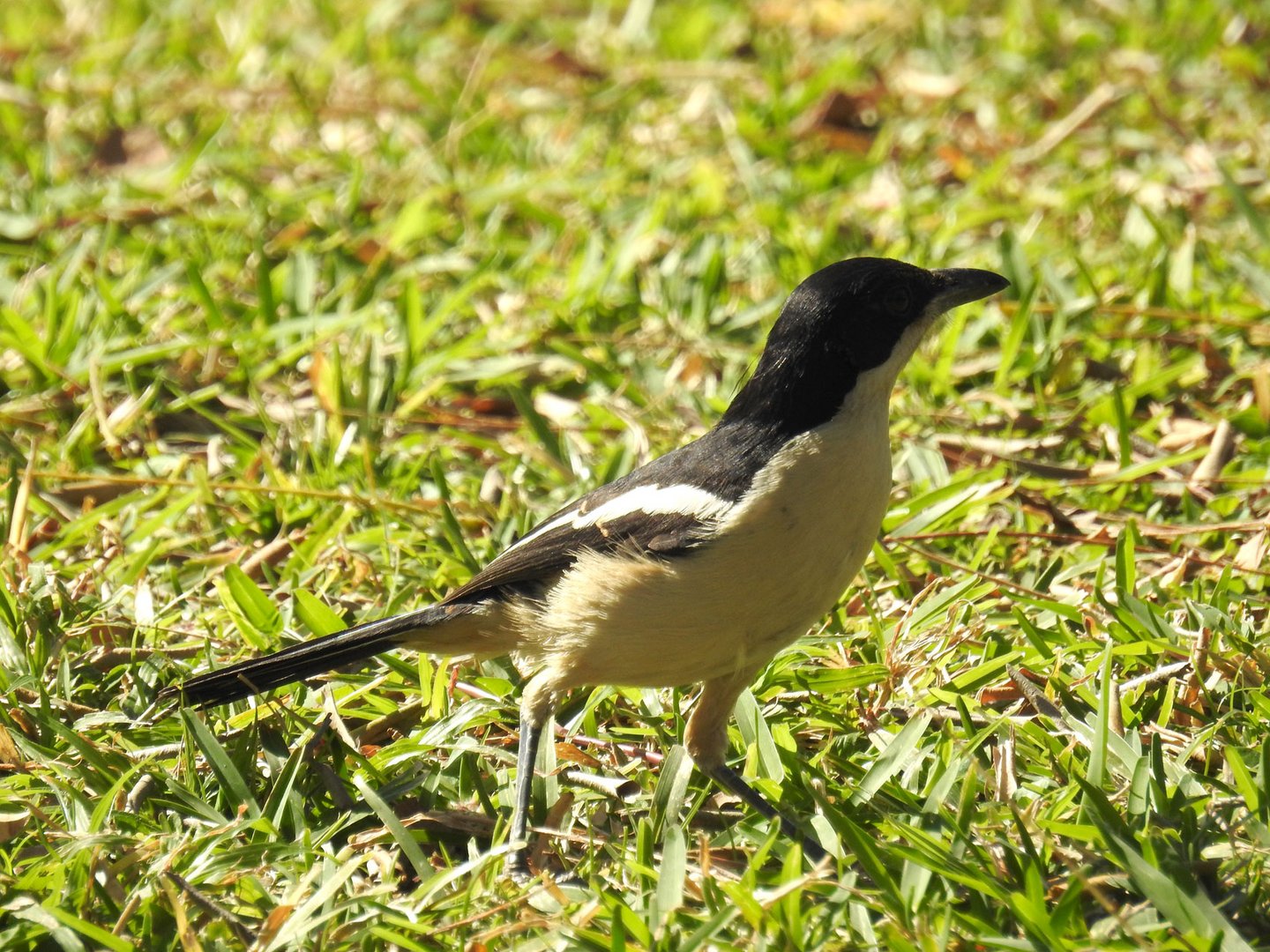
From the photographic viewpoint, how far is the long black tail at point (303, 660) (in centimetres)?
389

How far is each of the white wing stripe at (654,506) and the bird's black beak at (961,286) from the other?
0.92 metres

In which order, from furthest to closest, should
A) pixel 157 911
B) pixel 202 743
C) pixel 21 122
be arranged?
pixel 21 122, pixel 202 743, pixel 157 911

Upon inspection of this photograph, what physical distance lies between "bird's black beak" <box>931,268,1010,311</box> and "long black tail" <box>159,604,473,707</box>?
160 cm

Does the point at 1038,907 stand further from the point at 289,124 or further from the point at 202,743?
the point at 289,124

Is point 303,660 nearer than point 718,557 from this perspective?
No

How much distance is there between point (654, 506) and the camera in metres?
3.83

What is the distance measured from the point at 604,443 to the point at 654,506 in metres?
1.83

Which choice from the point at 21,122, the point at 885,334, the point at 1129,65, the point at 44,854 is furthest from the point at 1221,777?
the point at 21,122

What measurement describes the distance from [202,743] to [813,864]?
159cm

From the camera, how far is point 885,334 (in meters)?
3.95

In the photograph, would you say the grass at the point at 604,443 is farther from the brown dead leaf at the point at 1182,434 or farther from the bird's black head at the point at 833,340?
the bird's black head at the point at 833,340

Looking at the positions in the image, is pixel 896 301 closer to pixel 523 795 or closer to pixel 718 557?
pixel 718 557

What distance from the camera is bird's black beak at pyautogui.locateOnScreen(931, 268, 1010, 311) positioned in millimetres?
4109

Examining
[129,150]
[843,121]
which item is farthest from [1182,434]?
[129,150]
